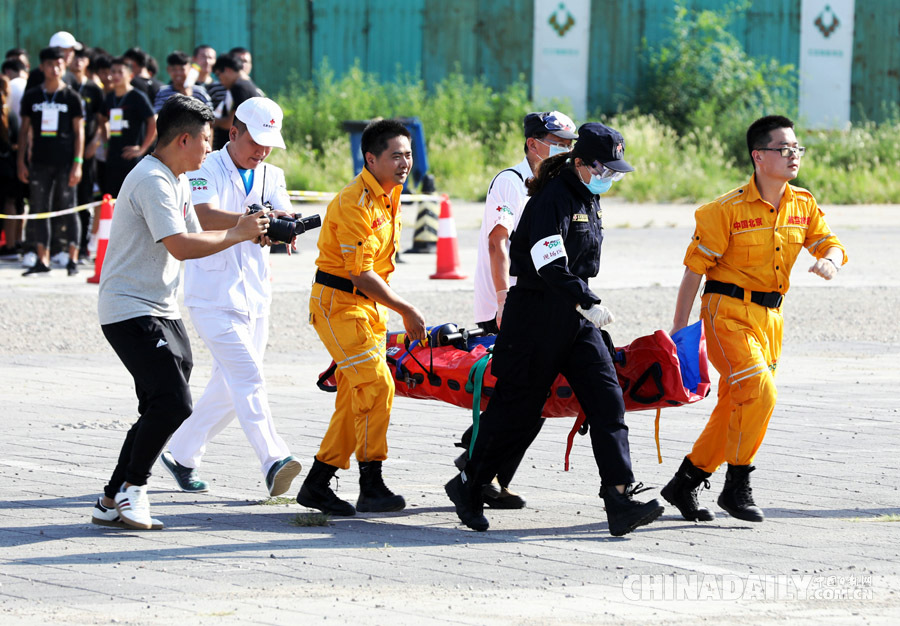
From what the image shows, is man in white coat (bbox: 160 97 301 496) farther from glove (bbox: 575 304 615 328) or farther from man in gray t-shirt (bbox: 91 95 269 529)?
glove (bbox: 575 304 615 328)

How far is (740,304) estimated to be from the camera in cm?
630

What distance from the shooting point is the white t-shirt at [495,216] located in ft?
22.4

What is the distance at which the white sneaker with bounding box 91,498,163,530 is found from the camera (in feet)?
20.0

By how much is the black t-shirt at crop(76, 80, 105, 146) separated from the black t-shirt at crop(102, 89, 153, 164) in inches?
23.2

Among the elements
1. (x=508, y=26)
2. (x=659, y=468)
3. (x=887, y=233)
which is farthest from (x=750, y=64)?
(x=659, y=468)

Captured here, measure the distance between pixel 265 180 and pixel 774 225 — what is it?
2.45 metres

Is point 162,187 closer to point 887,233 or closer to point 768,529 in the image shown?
point 768,529

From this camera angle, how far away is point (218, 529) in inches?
240

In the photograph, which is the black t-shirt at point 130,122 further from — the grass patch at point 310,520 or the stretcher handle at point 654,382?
the stretcher handle at point 654,382

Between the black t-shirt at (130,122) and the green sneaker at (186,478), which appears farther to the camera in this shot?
the black t-shirt at (130,122)

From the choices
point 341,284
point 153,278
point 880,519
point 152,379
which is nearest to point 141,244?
→ point 153,278

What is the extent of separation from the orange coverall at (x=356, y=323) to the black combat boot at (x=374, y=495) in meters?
0.07

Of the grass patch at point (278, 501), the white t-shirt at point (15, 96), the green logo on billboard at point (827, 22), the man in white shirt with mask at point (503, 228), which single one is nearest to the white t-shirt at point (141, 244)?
the grass patch at point (278, 501)

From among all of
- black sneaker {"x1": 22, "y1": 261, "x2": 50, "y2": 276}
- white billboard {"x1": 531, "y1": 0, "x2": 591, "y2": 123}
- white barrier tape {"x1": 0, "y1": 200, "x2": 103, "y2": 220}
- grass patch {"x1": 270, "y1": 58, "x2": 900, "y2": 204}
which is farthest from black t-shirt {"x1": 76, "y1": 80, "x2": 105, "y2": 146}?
white billboard {"x1": 531, "y1": 0, "x2": 591, "y2": 123}
